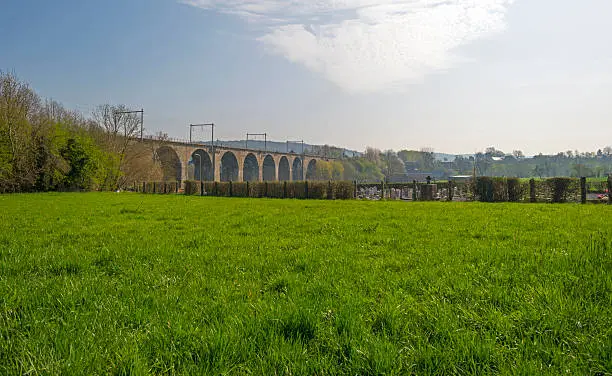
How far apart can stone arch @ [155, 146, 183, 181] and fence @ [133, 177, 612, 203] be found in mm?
27303

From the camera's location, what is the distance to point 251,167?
289 feet

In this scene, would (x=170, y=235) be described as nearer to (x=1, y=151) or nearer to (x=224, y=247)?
(x=224, y=247)

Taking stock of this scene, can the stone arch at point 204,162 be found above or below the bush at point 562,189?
above

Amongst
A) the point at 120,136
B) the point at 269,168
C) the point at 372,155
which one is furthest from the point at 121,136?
the point at 372,155

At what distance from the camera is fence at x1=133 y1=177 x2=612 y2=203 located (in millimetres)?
18406

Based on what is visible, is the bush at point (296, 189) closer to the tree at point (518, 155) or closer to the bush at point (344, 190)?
the bush at point (344, 190)

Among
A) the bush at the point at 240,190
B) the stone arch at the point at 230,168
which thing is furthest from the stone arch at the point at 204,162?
the bush at the point at 240,190

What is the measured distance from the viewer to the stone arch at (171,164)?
61053 millimetres

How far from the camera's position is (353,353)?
199 centimetres

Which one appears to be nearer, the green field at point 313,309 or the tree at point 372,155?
the green field at point 313,309

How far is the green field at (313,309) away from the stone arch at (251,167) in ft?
268

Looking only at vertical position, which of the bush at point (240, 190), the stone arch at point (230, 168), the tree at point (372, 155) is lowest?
the bush at point (240, 190)

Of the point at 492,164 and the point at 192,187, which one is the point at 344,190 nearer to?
the point at 192,187

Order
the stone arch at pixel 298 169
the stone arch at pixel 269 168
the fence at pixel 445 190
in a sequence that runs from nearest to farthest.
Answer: the fence at pixel 445 190
the stone arch at pixel 269 168
the stone arch at pixel 298 169
